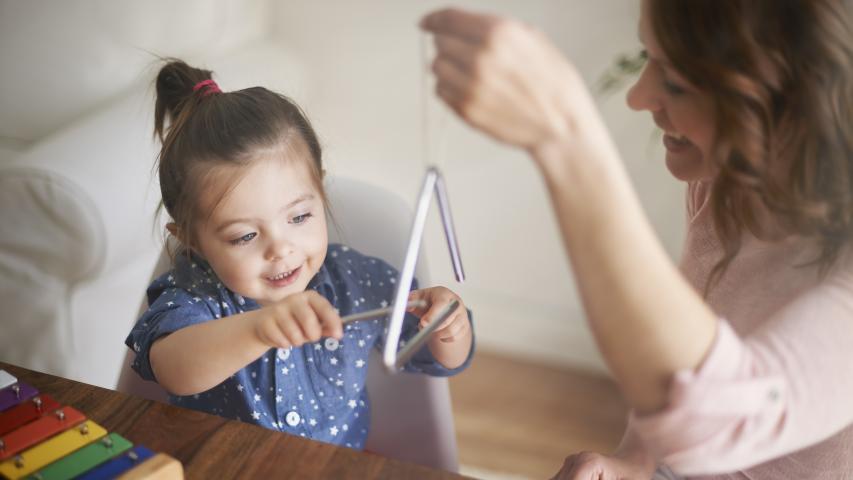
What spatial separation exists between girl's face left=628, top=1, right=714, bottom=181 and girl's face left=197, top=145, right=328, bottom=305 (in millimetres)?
235

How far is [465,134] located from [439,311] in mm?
180

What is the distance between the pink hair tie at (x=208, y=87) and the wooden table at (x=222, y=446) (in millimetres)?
234

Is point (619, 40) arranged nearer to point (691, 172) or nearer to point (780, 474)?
point (691, 172)

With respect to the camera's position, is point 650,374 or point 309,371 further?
point 309,371

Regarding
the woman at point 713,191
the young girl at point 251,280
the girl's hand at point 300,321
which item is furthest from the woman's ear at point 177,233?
the woman at point 713,191

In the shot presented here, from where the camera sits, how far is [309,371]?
0.66 metres

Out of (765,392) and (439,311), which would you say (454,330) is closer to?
(439,311)

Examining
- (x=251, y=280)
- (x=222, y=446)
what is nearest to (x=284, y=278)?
(x=251, y=280)

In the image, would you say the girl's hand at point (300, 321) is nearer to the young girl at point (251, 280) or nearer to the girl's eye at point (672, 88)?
the young girl at point (251, 280)

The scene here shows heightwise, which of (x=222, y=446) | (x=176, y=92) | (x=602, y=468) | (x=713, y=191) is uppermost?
(x=176, y=92)

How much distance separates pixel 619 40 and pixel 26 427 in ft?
1.63

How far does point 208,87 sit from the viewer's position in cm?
58

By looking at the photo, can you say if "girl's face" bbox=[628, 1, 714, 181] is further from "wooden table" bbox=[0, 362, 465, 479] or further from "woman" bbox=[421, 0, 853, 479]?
"wooden table" bbox=[0, 362, 465, 479]

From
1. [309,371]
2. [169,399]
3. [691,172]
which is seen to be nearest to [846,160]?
[691,172]
